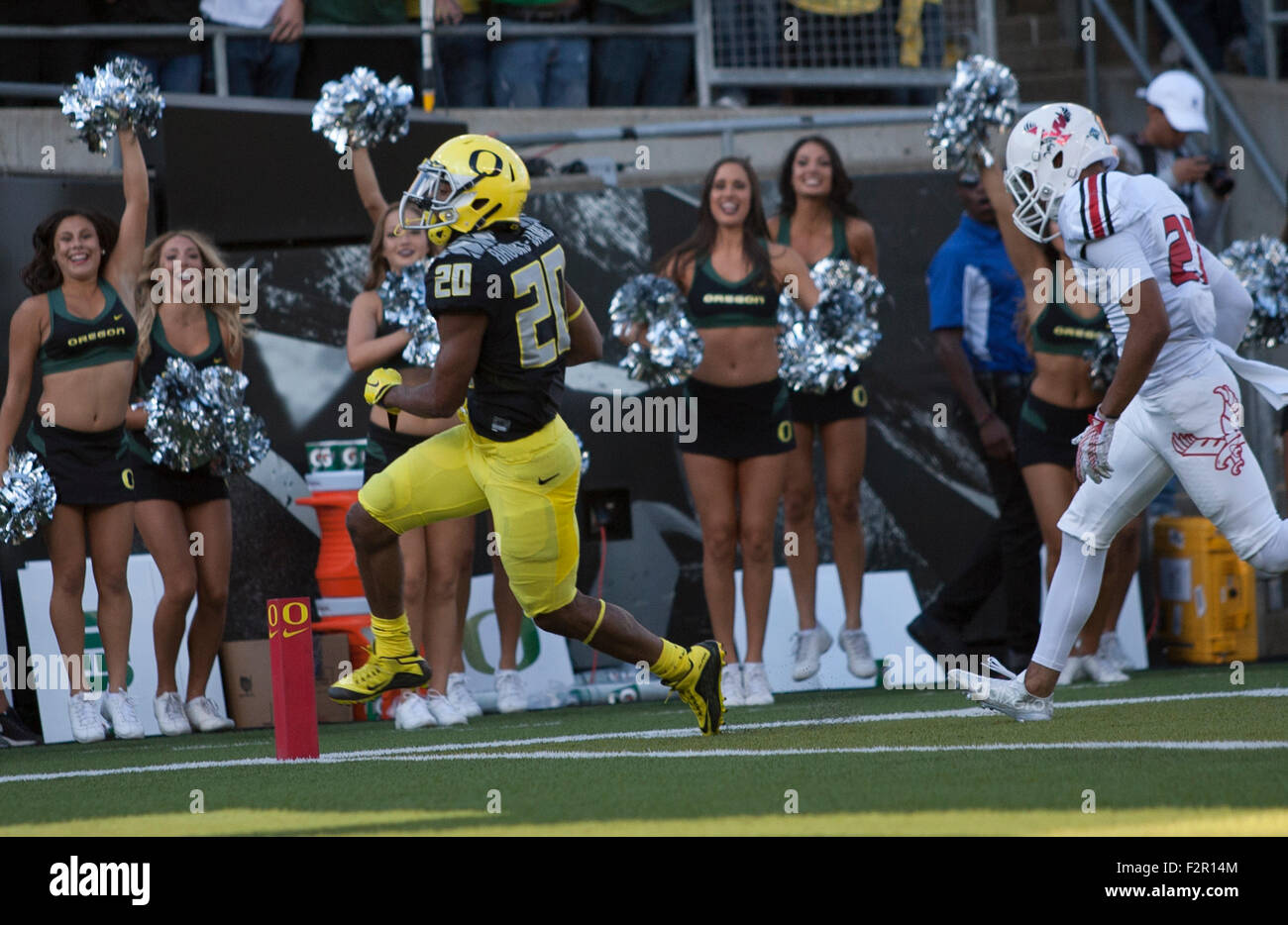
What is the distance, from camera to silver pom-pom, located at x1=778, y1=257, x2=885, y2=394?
8.54 meters

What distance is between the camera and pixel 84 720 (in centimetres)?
827

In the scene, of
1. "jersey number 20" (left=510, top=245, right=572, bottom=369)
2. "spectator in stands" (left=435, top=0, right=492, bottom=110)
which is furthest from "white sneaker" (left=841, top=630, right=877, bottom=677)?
"spectator in stands" (left=435, top=0, right=492, bottom=110)

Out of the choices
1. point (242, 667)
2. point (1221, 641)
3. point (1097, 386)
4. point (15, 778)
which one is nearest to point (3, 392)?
point (242, 667)

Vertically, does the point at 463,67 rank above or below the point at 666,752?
above

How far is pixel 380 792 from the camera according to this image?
530 cm

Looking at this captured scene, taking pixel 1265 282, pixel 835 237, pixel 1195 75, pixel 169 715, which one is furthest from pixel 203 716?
pixel 1195 75

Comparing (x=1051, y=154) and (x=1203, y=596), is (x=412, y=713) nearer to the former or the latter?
(x=1051, y=154)

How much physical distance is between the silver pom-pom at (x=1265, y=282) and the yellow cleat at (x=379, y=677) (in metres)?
4.94

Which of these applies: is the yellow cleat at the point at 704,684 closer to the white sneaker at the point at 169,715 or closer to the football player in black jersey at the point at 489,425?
the football player in black jersey at the point at 489,425

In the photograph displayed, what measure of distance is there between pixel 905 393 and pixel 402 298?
334cm

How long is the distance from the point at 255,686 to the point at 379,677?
2944 millimetres

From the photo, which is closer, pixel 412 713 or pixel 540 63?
pixel 412 713

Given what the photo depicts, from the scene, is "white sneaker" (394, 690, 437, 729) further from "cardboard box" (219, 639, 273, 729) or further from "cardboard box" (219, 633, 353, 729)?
"cardboard box" (219, 639, 273, 729)
